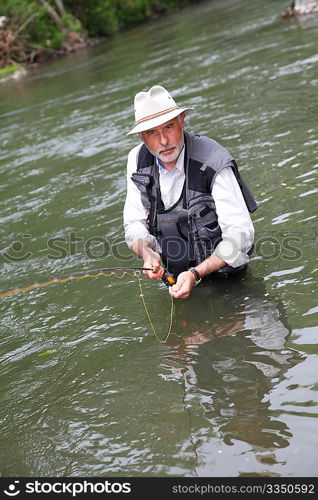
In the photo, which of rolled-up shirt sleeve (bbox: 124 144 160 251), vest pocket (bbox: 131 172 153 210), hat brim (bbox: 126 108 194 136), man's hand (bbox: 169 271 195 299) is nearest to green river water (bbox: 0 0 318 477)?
man's hand (bbox: 169 271 195 299)

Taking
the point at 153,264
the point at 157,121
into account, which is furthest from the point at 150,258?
the point at 157,121

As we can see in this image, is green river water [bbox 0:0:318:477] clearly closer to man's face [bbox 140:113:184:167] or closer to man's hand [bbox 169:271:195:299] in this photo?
man's hand [bbox 169:271:195:299]

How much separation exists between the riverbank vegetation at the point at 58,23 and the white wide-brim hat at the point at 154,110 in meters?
28.6

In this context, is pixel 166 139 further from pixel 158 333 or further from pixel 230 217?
pixel 158 333

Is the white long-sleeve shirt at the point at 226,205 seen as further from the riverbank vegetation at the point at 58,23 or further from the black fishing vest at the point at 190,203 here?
the riverbank vegetation at the point at 58,23

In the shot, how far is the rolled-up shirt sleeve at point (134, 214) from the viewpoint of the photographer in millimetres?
5582

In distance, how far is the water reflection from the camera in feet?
13.0

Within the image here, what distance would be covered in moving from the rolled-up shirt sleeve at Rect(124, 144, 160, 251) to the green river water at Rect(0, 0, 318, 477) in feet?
2.32

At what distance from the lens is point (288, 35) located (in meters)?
18.6

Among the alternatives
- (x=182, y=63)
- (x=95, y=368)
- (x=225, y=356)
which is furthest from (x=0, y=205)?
(x=182, y=63)

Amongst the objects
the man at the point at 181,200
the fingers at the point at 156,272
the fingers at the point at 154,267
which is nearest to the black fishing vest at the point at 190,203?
the man at the point at 181,200

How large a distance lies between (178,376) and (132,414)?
462 mm

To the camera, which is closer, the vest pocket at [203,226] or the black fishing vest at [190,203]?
the black fishing vest at [190,203]

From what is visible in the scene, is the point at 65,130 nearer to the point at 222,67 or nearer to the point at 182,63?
the point at 222,67
